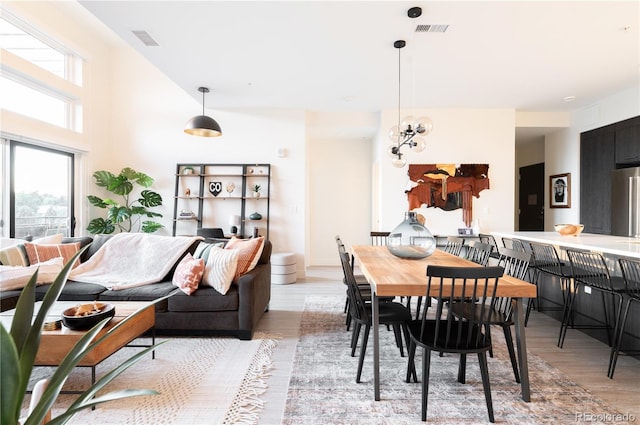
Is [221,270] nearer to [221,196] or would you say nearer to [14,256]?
[14,256]

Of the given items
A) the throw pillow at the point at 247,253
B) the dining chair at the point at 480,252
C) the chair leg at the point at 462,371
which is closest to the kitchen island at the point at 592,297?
the dining chair at the point at 480,252

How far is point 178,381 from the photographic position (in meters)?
2.17

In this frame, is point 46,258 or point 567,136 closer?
point 46,258

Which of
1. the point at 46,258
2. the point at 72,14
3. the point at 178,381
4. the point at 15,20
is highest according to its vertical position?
the point at 72,14

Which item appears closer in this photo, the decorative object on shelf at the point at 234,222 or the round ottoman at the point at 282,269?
the round ottoman at the point at 282,269

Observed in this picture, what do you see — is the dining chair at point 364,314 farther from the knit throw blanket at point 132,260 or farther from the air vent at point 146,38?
the air vent at point 146,38

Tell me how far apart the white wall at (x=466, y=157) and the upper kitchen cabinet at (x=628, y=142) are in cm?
138

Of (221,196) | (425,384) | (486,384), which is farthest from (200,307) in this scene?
(221,196)

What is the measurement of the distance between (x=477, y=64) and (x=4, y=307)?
536 centimetres

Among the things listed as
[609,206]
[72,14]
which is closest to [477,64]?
[609,206]

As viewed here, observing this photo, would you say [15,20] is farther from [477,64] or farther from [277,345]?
[477,64]

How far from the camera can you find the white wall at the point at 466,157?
5.48 m

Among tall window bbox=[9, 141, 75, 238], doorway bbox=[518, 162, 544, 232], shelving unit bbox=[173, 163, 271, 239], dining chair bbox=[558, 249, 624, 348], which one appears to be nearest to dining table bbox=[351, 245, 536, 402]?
dining chair bbox=[558, 249, 624, 348]

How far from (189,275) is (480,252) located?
277 centimetres
